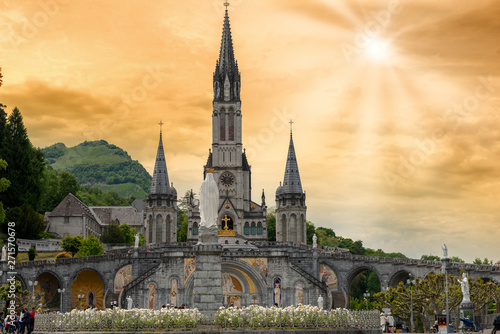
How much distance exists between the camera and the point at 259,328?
2952cm

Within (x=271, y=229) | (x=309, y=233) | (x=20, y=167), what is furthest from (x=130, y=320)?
(x=309, y=233)

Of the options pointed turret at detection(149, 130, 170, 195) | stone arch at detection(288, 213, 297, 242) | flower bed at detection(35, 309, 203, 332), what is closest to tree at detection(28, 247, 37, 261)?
pointed turret at detection(149, 130, 170, 195)

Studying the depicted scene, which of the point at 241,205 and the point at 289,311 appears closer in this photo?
Result: the point at 289,311

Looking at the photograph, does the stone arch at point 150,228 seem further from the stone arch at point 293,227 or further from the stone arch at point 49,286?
the stone arch at point 49,286

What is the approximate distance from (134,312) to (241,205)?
74.2m

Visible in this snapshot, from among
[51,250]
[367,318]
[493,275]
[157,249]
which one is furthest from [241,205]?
[367,318]

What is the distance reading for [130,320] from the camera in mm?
29703

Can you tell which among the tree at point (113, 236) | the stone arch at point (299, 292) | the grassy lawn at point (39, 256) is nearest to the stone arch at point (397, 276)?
the stone arch at point (299, 292)

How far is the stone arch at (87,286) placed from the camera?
74.6 meters

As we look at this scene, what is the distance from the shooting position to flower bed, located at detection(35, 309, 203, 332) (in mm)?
29484

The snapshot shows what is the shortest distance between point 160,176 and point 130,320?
238 ft

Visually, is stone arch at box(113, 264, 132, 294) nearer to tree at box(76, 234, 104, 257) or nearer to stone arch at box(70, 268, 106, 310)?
stone arch at box(70, 268, 106, 310)

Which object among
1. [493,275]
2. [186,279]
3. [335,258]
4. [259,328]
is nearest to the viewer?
[259,328]

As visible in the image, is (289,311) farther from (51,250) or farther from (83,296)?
(51,250)
